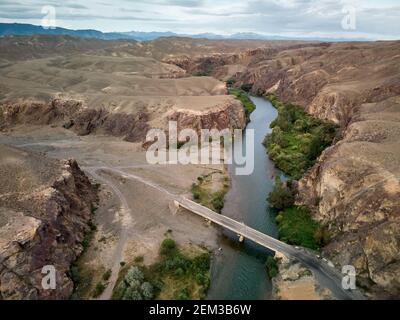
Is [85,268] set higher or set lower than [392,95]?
lower

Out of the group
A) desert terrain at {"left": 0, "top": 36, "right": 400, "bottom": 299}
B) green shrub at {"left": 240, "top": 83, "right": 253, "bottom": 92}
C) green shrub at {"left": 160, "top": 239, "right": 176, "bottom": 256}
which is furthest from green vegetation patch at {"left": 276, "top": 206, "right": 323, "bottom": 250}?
green shrub at {"left": 240, "top": 83, "right": 253, "bottom": 92}

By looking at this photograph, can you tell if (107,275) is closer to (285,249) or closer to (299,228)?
(285,249)

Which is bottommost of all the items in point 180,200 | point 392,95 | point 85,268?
point 85,268

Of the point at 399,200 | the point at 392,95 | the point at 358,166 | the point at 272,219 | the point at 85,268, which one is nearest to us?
the point at 399,200

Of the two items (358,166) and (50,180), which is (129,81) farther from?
(358,166)

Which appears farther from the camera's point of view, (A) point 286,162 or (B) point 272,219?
(A) point 286,162

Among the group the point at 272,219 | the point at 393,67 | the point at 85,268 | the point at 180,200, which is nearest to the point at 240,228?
the point at 272,219

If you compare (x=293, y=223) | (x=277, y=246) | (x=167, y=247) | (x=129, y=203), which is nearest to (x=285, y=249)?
(x=277, y=246)
